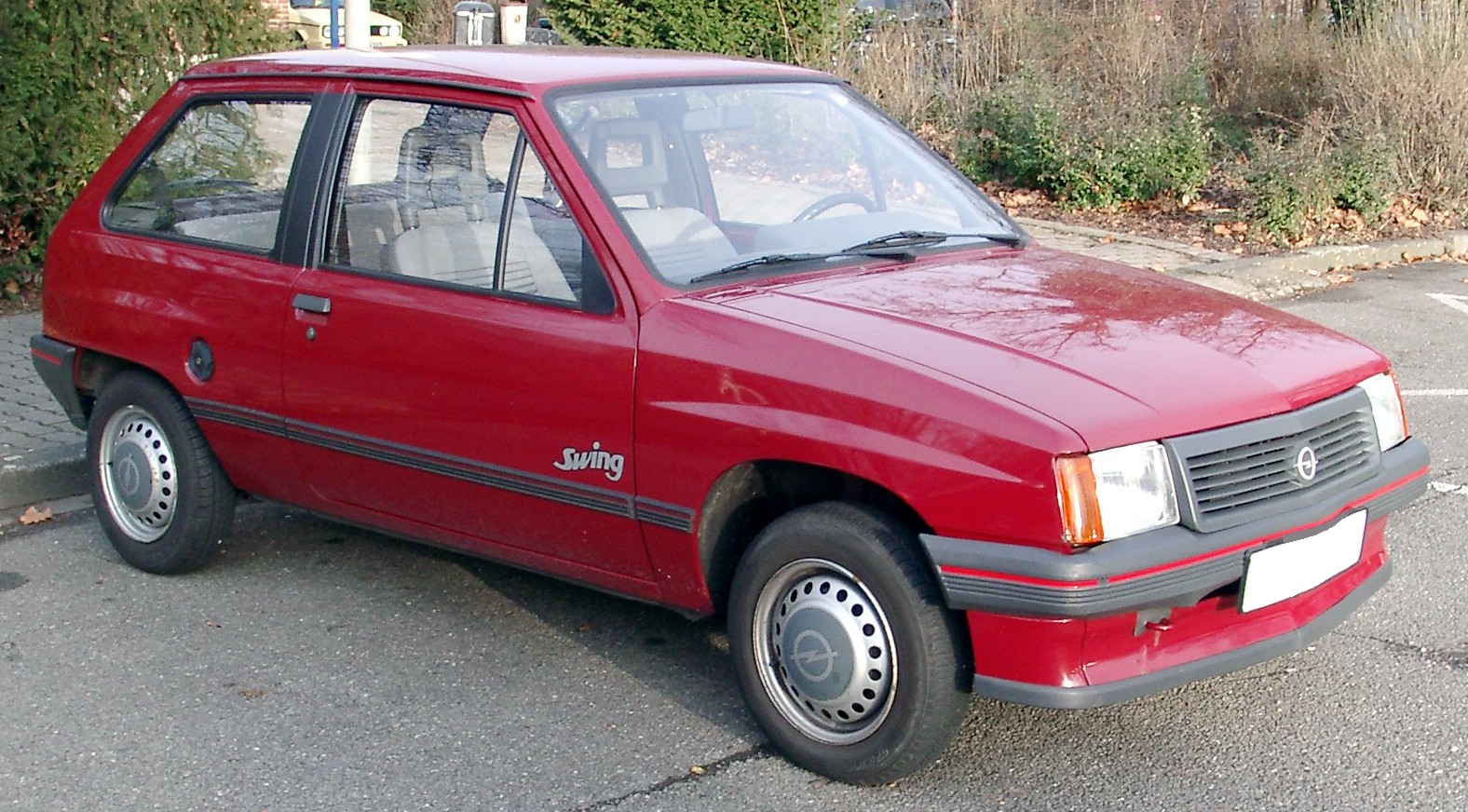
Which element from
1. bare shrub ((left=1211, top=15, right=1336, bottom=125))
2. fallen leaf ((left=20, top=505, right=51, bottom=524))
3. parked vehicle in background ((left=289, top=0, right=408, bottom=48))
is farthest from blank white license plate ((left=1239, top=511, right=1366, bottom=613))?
parked vehicle in background ((left=289, top=0, right=408, bottom=48))

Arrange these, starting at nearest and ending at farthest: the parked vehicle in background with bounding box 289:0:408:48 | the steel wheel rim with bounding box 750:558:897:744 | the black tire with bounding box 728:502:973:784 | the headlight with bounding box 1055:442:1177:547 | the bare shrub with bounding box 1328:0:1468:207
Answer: the headlight with bounding box 1055:442:1177:547 → the black tire with bounding box 728:502:973:784 → the steel wheel rim with bounding box 750:558:897:744 → the bare shrub with bounding box 1328:0:1468:207 → the parked vehicle in background with bounding box 289:0:408:48

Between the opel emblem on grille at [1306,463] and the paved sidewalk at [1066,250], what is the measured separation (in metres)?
4.66

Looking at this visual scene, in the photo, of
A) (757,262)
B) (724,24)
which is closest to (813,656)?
(757,262)

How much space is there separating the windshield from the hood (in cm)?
20

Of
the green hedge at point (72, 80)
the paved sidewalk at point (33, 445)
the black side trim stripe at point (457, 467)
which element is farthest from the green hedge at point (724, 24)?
the black side trim stripe at point (457, 467)

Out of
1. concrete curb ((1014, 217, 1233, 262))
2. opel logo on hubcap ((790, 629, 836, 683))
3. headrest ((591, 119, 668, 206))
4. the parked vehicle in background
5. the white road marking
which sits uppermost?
the parked vehicle in background

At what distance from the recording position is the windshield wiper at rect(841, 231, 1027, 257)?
4.45m

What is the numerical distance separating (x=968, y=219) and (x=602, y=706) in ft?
5.98

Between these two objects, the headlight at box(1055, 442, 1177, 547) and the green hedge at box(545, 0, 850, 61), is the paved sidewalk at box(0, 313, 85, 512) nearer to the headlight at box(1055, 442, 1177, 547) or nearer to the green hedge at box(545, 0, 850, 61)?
the headlight at box(1055, 442, 1177, 547)

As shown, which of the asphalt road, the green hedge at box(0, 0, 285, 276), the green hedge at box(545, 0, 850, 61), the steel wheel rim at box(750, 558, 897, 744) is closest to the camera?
the steel wheel rim at box(750, 558, 897, 744)

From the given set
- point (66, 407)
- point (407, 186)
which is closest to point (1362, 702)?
point (407, 186)

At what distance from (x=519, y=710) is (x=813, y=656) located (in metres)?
0.93

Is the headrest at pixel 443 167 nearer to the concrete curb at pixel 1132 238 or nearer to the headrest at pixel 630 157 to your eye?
the headrest at pixel 630 157

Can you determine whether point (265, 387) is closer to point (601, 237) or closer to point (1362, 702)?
point (601, 237)
